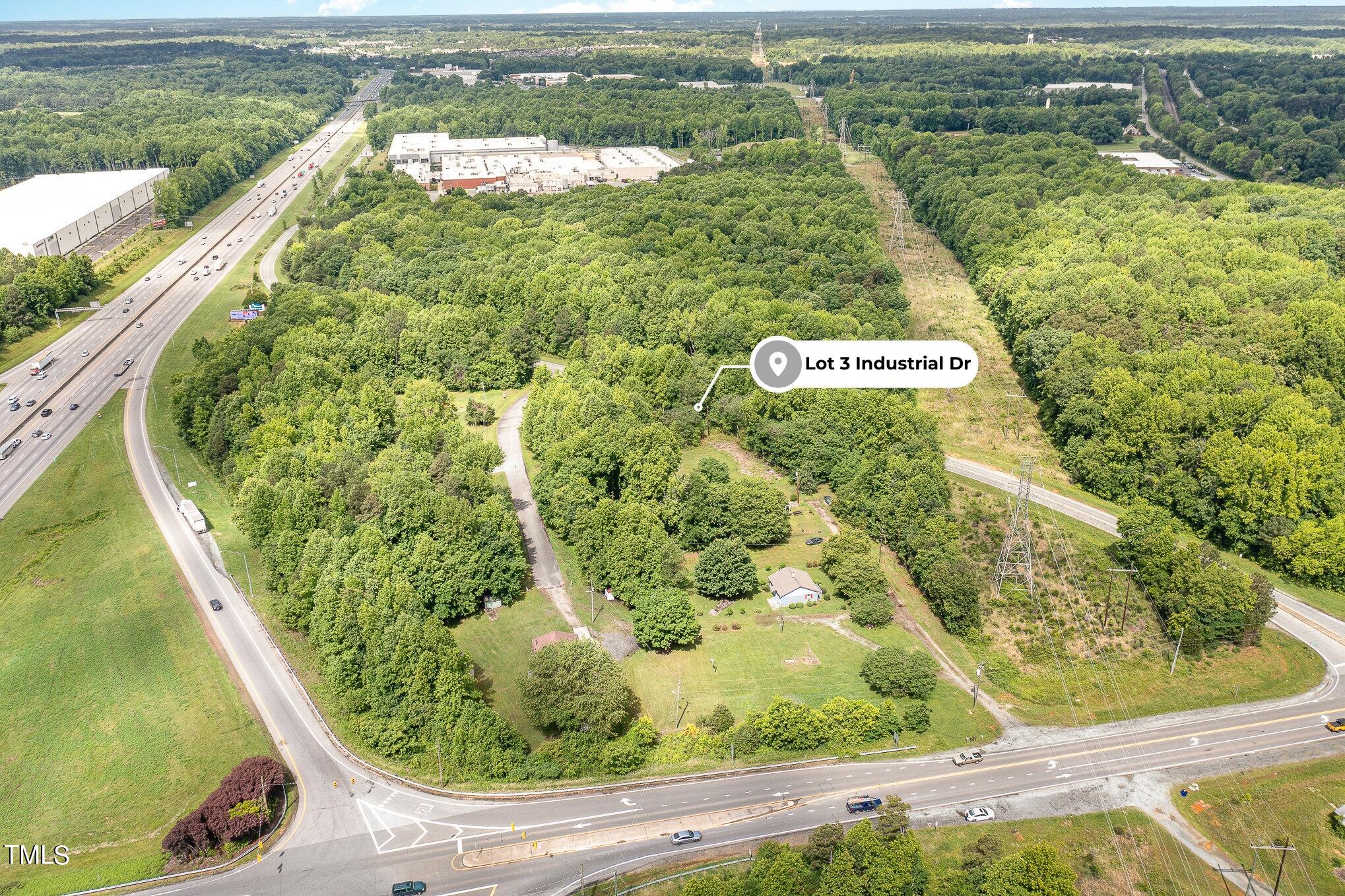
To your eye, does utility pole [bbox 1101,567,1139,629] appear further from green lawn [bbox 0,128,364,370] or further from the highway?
green lawn [bbox 0,128,364,370]

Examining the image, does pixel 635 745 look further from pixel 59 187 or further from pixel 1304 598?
pixel 59 187

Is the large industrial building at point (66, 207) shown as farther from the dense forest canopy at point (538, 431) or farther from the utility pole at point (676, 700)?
the utility pole at point (676, 700)

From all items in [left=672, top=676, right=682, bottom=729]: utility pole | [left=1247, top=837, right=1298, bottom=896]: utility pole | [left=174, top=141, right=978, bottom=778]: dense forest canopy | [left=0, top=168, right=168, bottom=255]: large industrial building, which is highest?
[left=0, top=168, right=168, bottom=255]: large industrial building

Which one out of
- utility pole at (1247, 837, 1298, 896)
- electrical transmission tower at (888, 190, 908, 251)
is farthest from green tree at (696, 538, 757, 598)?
electrical transmission tower at (888, 190, 908, 251)

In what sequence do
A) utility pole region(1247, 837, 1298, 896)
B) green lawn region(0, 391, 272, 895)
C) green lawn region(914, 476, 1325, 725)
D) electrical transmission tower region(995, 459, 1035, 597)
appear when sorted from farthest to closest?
electrical transmission tower region(995, 459, 1035, 597) → green lawn region(914, 476, 1325, 725) → green lawn region(0, 391, 272, 895) → utility pole region(1247, 837, 1298, 896)

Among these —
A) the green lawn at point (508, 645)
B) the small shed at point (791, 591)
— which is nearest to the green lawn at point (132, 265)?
the green lawn at point (508, 645)

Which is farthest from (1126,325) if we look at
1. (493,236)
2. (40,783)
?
(40,783)

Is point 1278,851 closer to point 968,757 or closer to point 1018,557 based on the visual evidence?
point 968,757
